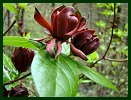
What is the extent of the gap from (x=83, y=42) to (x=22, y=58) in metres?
0.18

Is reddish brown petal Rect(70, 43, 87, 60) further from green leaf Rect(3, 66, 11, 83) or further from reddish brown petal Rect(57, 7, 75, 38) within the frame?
green leaf Rect(3, 66, 11, 83)

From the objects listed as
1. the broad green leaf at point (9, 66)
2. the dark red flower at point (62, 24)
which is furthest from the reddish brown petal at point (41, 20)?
the broad green leaf at point (9, 66)

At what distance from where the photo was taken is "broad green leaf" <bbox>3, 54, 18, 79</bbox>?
918mm

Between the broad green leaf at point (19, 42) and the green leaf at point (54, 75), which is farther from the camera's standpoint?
the broad green leaf at point (19, 42)

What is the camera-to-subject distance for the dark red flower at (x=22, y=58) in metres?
0.87

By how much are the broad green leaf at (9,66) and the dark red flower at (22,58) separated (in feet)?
0.08

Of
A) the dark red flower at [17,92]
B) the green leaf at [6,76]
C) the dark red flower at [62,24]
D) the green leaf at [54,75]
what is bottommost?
the dark red flower at [17,92]

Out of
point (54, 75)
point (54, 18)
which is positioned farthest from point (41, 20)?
point (54, 75)

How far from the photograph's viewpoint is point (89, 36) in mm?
820

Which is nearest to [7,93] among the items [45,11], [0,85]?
[0,85]

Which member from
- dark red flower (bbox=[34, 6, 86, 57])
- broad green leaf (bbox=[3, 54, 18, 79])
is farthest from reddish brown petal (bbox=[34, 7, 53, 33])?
broad green leaf (bbox=[3, 54, 18, 79])

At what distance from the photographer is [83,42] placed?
822mm

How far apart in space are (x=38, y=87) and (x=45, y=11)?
227 inches

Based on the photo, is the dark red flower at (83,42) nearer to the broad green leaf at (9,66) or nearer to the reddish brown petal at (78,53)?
the reddish brown petal at (78,53)
